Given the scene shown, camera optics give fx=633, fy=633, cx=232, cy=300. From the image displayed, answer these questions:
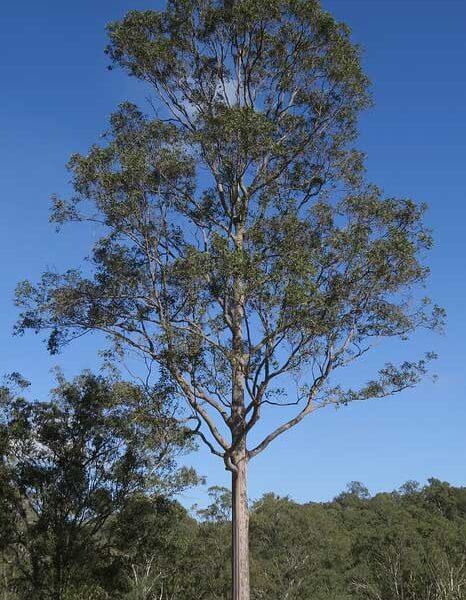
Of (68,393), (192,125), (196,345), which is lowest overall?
(196,345)

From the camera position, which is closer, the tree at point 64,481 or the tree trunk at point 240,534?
the tree trunk at point 240,534

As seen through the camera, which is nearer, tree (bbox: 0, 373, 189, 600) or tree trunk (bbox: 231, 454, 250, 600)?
tree trunk (bbox: 231, 454, 250, 600)

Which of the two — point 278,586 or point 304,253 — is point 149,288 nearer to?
point 304,253

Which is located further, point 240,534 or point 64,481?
point 64,481

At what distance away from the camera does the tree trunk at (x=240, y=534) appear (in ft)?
34.8

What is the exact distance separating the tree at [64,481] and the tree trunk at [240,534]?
4.78 meters

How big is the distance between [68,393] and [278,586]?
708 inches

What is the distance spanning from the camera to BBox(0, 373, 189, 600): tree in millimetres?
16391

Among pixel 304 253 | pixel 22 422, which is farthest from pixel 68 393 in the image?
pixel 304 253

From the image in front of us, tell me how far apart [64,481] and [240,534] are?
7.60 meters

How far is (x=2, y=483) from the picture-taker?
54.2ft

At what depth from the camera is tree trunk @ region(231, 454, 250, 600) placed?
10.6m

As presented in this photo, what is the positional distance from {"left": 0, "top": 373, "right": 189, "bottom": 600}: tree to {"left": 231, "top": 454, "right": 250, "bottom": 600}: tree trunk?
A: 4775 millimetres

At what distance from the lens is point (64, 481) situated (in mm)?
16844
